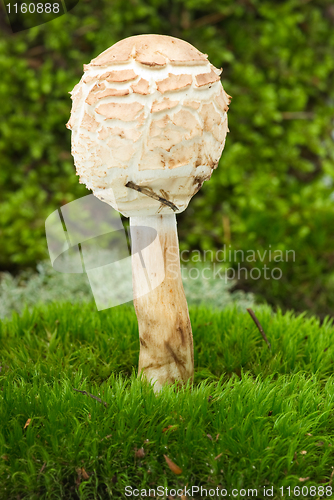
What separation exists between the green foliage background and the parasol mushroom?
6.58 ft

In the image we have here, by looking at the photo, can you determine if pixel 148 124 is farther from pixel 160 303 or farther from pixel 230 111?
pixel 230 111

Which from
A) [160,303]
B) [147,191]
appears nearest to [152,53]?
[147,191]

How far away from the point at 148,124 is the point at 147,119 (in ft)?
0.05

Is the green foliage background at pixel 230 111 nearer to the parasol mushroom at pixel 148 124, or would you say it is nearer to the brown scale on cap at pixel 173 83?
the parasol mushroom at pixel 148 124

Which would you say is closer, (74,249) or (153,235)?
(153,235)

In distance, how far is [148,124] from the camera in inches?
53.4

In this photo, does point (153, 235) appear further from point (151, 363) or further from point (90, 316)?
point (90, 316)

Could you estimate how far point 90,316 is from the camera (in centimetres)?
220

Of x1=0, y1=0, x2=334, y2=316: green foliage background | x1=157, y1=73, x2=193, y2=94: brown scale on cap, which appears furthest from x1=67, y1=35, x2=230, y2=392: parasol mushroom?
x1=0, y1=0, x2=334, y2=316: green foliage background

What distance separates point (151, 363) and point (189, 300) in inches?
51.6

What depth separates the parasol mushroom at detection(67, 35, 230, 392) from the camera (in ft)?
4.44

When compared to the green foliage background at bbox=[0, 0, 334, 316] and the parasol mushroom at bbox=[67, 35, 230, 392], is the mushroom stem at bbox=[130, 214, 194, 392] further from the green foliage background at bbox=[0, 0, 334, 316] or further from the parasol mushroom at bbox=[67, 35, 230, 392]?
the green foliage background at bbox=[0, 0, 334, 316]

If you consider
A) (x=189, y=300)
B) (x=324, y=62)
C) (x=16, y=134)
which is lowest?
(x=189, y=300)

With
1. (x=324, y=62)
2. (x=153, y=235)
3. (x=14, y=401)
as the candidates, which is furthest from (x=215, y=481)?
(x=324, y=62)
